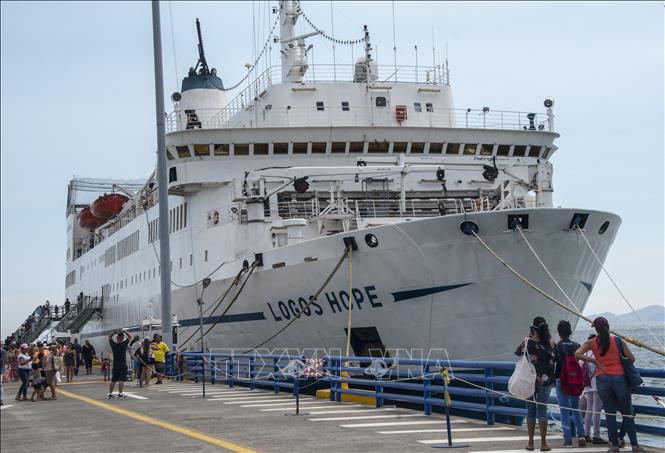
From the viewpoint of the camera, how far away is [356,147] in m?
27.2

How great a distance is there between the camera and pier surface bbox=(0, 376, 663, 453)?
36.1ft

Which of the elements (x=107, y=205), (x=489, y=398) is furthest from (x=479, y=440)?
(x=107, y=205)

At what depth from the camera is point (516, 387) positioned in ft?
33.5

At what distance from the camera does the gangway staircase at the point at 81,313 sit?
46719 millimetres

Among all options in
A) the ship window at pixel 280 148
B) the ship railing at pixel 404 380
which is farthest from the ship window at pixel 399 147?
the ship railing at pixel 404 380

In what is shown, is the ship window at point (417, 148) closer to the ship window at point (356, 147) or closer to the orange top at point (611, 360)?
the ship window at point (356, 147)

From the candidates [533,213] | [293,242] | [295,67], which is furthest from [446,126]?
[533,213]

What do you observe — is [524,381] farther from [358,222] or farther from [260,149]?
[260,149]

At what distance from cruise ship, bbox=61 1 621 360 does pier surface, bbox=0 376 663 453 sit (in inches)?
128

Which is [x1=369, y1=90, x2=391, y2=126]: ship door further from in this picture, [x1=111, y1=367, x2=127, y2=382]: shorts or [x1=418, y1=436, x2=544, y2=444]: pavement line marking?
[x1=418, y1=436, x2=544, y2=444]: pavement line marking

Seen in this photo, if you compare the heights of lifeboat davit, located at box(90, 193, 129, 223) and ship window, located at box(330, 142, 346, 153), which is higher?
lifeboat davit, located at box(90, 193, 129, 223)

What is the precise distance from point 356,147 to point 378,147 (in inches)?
24.9

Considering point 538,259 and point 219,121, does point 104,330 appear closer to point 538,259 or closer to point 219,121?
point 219,121

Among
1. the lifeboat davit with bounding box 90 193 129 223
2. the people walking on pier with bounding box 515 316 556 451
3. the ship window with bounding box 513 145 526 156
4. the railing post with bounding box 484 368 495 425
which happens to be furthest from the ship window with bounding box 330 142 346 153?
the lifeboat davit with bounding box 90 193 129 223
